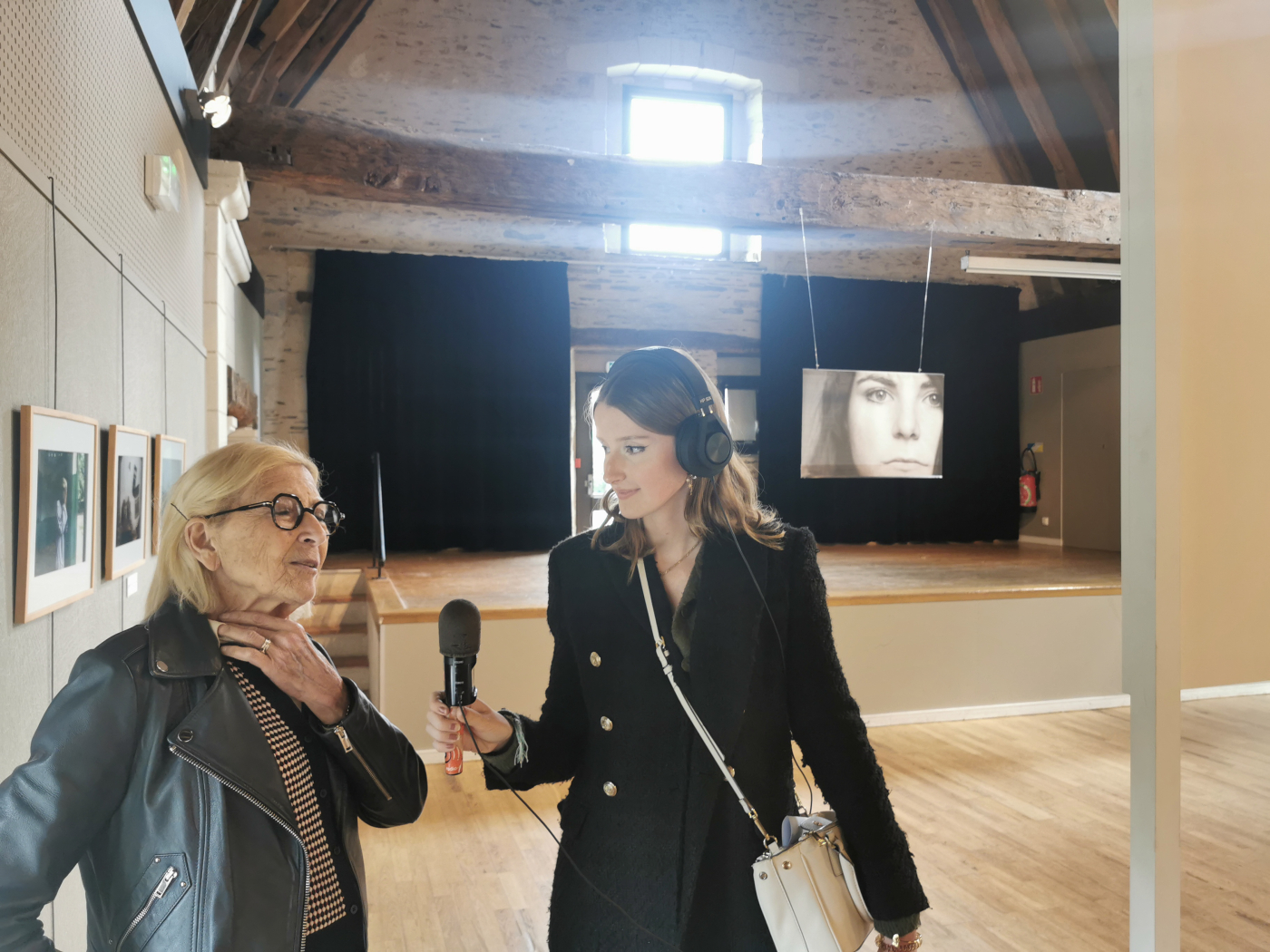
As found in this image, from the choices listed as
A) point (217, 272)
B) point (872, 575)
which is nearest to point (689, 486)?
point (217, 272)

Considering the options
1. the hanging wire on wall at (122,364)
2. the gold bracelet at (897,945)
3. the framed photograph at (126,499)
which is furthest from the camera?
the hanging wire on wall at (122,364)

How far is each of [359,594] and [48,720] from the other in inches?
243

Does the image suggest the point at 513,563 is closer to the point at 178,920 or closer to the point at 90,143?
the point at 90,143

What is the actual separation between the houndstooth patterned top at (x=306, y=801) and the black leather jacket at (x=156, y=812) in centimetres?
5

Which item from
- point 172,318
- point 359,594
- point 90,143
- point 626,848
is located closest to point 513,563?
point 359,594

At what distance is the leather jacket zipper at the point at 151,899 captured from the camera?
1.02 m

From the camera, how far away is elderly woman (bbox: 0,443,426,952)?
998 mm

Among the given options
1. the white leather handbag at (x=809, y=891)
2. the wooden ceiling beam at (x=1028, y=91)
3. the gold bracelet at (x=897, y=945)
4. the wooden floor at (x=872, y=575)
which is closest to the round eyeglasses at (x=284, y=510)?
the white leather handbag at (x=809, y=891)

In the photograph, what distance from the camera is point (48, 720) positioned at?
3.32 feet

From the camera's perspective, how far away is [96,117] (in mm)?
2457

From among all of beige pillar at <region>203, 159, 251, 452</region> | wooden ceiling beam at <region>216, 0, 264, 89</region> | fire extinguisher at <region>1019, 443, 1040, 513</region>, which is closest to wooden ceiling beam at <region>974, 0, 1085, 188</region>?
fire extinguisher at <region>1019, 443, 1040, 513</region>

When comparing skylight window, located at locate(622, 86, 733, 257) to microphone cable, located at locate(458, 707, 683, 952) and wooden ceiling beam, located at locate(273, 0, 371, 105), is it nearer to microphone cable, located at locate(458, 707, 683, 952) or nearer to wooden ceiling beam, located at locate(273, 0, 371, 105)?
wooden ceiling beam, located at locate(273, 0, 371, 105)

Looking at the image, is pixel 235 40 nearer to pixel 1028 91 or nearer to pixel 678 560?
pixel 678 560

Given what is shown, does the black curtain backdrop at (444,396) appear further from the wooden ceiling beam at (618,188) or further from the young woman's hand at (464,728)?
the young woman's hand at (464,728)
